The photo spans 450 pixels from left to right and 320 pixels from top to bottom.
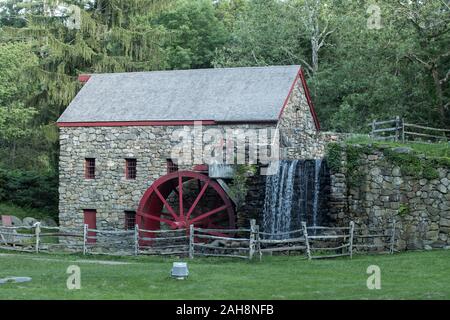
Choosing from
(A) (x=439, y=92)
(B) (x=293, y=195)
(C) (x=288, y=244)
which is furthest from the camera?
(A) (x=439, y=92)

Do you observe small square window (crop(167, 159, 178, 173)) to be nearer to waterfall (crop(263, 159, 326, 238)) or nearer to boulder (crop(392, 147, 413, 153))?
waterfall (crop(263, 159, 326, 238))

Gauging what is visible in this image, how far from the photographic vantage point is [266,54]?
137 feet

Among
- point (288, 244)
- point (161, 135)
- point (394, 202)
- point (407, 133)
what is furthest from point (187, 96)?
point (394, 202)

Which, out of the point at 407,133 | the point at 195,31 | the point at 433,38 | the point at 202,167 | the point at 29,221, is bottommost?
the point at 29,221

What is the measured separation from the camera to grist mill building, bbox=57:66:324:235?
88.8ft

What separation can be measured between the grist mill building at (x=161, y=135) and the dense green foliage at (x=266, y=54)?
15.1 ft

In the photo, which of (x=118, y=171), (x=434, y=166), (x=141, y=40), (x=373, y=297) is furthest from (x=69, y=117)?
(x=373, y=297)

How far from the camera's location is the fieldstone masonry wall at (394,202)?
71.1 feet

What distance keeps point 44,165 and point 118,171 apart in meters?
16.6

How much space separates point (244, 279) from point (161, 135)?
12.4m

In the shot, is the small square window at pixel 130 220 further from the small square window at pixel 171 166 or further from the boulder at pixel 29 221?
the boulder at pixel 29 221

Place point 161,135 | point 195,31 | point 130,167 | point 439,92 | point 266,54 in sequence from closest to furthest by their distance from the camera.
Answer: point 161,135 < point 130,167 < point 439,92 < point 266,54 < point 195,31

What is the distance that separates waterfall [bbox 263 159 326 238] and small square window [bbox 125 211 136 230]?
662 cm

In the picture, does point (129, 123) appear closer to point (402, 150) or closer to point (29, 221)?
point (29, 221)
